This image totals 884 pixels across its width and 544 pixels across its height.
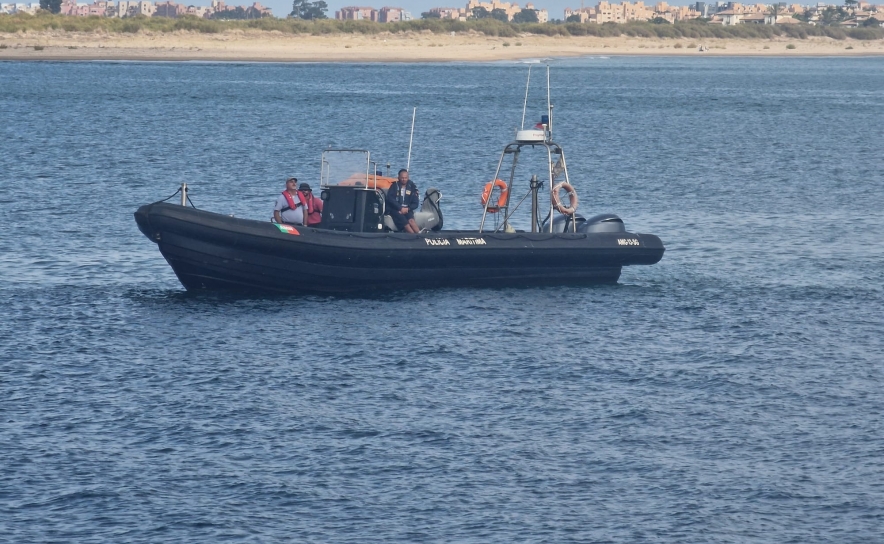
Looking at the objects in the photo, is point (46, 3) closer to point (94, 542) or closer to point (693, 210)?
point (693, 210)

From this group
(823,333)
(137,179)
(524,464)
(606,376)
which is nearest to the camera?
(524,464)

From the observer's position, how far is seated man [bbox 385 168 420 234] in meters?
19.0

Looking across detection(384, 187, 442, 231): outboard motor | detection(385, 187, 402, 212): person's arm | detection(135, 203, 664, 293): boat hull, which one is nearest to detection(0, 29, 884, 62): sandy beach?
detection(384, 187, 442, 231): outboard motor

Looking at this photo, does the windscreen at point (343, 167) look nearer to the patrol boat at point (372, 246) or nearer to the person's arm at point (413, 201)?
the patrol boat at point (372, 246)

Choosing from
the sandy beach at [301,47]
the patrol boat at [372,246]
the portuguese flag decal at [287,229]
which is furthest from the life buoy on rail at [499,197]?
the sandy beach at [301,47]

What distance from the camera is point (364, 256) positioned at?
59.3ft

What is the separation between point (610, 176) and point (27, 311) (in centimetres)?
2149

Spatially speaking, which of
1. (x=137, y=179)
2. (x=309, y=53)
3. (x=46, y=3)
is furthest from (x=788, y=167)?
(x=46, y=3)

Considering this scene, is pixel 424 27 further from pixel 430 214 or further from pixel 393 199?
pixel 393 199

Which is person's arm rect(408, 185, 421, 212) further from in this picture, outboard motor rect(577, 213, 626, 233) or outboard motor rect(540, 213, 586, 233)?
outboard motor rect(577, 213, 626, 233)

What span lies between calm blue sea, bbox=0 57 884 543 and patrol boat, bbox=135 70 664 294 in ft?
1.32

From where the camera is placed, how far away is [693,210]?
2898 centimetres

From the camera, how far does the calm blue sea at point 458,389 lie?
35.0 feet

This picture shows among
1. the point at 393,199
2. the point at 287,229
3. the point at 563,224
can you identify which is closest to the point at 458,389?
the point at 287,229
